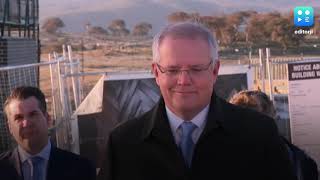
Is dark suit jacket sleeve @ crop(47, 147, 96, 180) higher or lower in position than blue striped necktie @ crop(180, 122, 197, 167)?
lower

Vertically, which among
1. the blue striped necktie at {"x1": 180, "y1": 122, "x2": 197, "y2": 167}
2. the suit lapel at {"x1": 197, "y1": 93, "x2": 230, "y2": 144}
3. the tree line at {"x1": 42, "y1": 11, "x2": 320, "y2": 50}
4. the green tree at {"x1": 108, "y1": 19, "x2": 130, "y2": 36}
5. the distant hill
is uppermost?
the distant hill

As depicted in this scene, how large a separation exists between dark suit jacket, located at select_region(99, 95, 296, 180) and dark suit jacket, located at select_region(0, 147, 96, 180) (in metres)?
0.85

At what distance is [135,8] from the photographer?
403 feet

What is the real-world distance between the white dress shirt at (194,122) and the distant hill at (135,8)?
10397 centimetres

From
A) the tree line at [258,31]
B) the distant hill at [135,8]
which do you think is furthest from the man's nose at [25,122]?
the distant hill at [135,8]

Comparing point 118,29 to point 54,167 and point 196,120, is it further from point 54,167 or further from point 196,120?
point 196,120

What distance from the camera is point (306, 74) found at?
19.7 ft

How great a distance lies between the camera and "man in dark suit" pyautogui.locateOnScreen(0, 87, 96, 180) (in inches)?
112

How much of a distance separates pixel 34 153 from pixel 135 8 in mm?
121359

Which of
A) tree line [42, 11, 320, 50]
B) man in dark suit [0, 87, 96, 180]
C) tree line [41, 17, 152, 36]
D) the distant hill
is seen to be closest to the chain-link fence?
man in dark suit [0, 87, 96, 180]

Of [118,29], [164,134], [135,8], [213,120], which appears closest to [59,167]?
[164,134]

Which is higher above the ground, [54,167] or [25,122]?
[25,122]

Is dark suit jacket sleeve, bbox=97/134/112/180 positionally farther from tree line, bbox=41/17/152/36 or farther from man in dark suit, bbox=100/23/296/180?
tree line, bbox=41/17/152/36

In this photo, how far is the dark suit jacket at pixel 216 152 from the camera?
1976 millimetres
